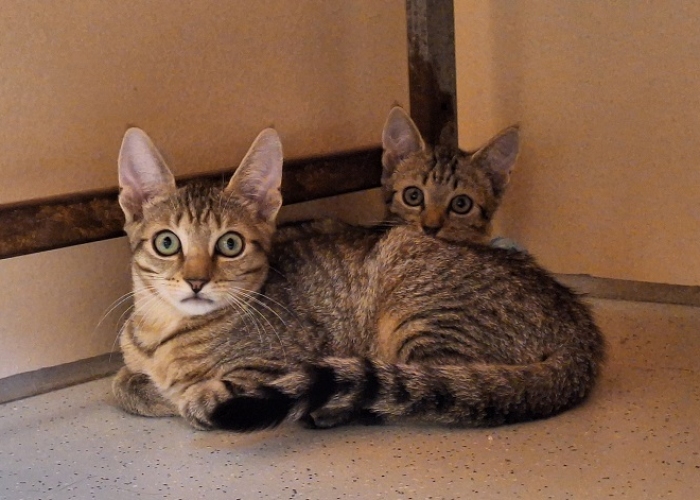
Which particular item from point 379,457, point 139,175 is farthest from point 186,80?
point 379,457

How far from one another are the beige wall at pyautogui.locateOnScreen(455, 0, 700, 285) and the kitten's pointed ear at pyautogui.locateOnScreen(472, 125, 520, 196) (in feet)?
0.89

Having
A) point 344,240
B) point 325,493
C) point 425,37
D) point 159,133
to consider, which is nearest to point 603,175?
point 425,37

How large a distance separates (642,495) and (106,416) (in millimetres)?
1474

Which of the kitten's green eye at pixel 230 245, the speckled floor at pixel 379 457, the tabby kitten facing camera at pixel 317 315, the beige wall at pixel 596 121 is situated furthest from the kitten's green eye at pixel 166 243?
the beige wall at pixel 596 121

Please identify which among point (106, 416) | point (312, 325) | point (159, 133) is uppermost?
point (159, 133)

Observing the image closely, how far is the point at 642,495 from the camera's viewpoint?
6.16ft

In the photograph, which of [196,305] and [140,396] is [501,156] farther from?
[140,396]

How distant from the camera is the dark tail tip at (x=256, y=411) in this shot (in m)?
1.96

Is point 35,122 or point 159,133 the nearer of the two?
point 35,122

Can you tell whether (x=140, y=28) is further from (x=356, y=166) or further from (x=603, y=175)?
(x=603, y=175)

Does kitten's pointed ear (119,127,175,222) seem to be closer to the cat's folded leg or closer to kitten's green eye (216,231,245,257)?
kitten's green eye (216,231,245,257)

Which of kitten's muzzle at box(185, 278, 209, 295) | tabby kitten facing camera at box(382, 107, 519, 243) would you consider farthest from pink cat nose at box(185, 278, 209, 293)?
tabby kitten facing camera at box(382, 107, 519, 243)

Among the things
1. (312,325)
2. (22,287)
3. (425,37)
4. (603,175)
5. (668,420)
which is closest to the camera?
(668,420)

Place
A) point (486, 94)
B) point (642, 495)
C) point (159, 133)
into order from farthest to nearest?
point (486, 94) → point (159, 133) → point (642, 495)
